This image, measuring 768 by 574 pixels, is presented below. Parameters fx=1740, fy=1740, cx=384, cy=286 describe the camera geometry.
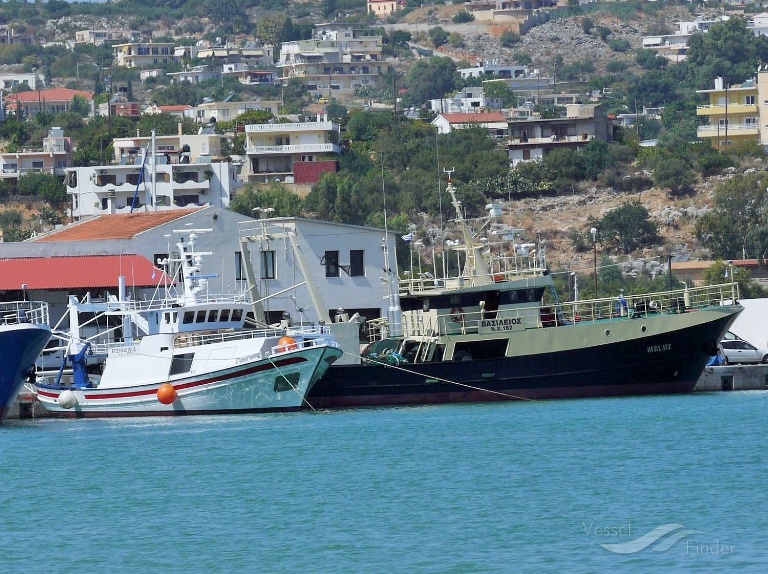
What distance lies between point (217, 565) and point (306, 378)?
1860cm

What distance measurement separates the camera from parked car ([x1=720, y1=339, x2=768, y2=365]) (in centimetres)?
5362

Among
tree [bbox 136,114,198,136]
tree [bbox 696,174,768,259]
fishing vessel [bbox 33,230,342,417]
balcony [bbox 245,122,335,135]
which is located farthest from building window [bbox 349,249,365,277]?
tree [bbox 136,114,198,136]

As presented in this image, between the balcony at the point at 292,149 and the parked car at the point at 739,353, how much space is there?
59.6 meters

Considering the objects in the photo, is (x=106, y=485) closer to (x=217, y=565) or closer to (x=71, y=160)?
(x=217, y=565)

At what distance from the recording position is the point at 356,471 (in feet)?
120

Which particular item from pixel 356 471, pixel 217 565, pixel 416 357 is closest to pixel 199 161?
pixel 416 357

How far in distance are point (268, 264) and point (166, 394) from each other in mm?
14905

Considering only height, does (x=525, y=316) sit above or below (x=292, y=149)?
below

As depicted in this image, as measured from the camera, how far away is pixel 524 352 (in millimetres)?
47625

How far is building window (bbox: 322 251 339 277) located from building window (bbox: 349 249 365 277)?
1.67ft

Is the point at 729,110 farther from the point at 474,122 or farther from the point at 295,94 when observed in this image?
the point at 295,94

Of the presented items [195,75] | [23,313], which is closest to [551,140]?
[23,313]

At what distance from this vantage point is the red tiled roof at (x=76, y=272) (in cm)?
5666

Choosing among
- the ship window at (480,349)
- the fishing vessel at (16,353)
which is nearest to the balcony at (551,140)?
the ship window at (480,349)
